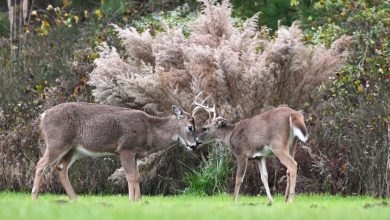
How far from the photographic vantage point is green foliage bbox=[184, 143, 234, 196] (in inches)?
656

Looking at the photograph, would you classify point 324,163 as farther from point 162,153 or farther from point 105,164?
point 105,164

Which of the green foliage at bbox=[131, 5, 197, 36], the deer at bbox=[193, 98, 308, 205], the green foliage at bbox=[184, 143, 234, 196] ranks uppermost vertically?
the green foliage at bbox=[131, 5, 197, 36]

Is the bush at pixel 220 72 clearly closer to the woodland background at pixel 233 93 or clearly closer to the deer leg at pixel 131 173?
the woodland background at pixel 233 93

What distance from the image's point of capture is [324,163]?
1617 centimetres

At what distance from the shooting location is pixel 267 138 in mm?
14148

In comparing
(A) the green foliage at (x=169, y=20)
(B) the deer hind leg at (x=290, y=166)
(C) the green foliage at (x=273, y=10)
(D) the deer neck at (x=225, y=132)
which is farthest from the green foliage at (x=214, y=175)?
(C) the green foliage at (x=273, y=10)

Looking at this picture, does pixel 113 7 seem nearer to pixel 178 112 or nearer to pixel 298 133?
pixel 178 112

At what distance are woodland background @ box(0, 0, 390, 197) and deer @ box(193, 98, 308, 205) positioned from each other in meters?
1.59

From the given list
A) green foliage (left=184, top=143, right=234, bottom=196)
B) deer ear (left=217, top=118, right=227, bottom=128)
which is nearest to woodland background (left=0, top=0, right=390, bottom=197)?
green foliage (left=184, top=143, right=234, bottom=196)

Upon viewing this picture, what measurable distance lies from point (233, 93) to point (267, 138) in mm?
3298

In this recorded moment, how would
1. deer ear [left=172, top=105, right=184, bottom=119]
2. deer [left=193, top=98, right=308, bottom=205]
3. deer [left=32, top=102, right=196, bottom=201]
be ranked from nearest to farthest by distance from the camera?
deer [left=193, top=98, right=308, bottom=205] < deer [left=32, top=102, right=196, bottom=201] < deer ear [left=172, top=105, right=184, bottom=119]

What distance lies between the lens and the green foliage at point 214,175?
1666cm

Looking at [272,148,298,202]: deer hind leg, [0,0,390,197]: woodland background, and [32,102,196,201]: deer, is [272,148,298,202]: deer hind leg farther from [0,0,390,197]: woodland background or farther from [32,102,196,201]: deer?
[32,102,196,201]: deer

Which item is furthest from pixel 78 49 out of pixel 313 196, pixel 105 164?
pixel 313 196
